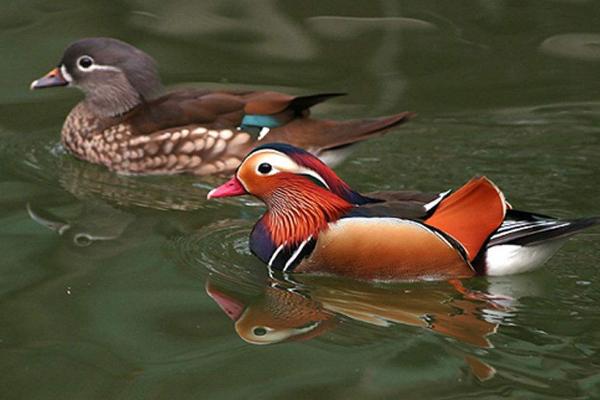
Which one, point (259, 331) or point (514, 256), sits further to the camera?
point (514, 256)

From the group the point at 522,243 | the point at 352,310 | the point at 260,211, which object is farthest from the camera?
the point at 260,211

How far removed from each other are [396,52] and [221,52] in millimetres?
→ 988

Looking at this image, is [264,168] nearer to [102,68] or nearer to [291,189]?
[291,189]

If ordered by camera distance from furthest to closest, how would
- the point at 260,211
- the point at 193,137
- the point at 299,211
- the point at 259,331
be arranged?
1. the point at 193,137
2. the point at 260,211
3. the point at 299,211
4. the point at 259,331

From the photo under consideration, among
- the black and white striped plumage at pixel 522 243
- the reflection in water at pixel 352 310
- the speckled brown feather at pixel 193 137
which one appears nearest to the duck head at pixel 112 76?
the speckled brown feather at pixel 193 137

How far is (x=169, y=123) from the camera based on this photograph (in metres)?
7.11

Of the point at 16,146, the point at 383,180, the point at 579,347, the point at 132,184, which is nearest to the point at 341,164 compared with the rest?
the point at 383,180

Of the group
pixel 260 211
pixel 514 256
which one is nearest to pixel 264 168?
pixel 260 211

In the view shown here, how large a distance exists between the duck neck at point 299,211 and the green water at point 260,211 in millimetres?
180

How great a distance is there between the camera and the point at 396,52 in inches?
324

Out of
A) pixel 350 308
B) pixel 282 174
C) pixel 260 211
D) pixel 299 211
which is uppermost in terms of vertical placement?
pixel 282 174

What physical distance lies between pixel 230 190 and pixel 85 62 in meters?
1.94

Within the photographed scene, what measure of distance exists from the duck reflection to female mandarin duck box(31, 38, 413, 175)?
145 cm

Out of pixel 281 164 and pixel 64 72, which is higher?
pixel 281 164
